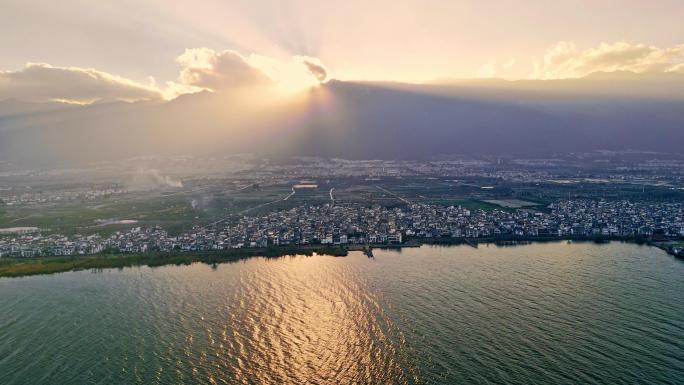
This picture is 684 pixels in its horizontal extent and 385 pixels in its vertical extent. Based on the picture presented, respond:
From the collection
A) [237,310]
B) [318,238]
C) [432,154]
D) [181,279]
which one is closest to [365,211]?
[318,238]

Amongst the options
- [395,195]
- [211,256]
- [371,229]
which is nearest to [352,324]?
[211,256]

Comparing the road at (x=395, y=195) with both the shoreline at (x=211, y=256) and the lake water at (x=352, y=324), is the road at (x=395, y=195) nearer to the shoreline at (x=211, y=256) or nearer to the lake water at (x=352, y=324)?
the shoreline at (x=211, y=256)

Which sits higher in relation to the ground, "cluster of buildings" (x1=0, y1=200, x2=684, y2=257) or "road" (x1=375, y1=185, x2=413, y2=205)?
"road" (x1=375, y1=185, x2=413, y2=205)

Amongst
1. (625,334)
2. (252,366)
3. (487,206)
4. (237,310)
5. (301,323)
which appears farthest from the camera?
(487,206)

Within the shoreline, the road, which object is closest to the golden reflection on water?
the shoreline

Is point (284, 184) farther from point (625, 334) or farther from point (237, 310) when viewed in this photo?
point (625, 334)

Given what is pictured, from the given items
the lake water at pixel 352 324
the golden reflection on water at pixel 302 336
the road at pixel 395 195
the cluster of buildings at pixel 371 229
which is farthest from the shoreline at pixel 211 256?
the road at pixel 395 195

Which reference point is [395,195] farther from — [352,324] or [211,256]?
[352,324]

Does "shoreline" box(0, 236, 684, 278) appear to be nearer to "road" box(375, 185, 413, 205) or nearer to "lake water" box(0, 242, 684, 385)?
"lake water" box(0, 242, 684, 385)
